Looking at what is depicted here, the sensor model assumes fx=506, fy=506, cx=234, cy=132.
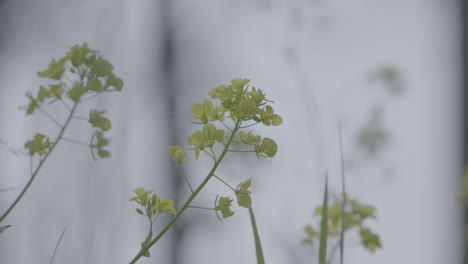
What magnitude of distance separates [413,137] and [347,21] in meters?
0.64

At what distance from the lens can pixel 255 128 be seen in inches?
49.6

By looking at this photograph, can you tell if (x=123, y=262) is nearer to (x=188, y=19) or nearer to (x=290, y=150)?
(x=290, y=150)

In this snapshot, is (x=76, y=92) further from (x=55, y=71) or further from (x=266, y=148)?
(x=266, y=148)

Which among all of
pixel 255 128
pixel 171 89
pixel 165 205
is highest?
pixel 171 89

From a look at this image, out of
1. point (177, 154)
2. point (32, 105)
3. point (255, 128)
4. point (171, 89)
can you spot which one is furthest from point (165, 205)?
point (171, 89)

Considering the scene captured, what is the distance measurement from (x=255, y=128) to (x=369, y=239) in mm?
712

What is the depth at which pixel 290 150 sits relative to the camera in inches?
47.4

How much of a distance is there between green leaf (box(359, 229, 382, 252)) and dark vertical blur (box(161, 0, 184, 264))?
0.83 meters

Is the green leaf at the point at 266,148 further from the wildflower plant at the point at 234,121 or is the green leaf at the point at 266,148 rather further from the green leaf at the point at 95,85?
the green leaf at the point at 95,85

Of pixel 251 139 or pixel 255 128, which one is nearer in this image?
pixel 251 139

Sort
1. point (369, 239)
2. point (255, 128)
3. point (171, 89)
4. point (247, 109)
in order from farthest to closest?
point (171, 89)
point (255, 128)
point (369, 239)
point (247, 109)

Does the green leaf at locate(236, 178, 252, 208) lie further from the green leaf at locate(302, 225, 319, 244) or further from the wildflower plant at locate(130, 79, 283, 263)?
the green leaf at locate(302, 225, 319, 244)

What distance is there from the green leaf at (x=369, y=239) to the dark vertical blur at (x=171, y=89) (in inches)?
32.7

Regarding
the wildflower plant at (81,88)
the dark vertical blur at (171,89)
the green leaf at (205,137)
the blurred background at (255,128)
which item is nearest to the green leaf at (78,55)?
the wildflower plant at (81,88)
